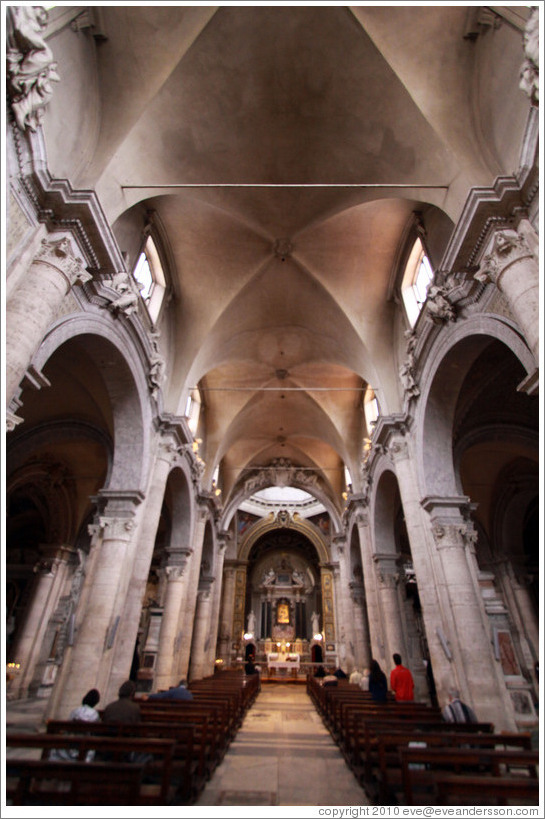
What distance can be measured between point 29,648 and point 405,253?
1890cm

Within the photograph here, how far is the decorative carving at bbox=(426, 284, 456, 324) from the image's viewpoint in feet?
30.1

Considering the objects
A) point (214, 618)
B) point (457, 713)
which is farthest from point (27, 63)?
point (214, 618)

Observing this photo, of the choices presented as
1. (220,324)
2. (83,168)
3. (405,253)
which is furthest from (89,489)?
(405,253)

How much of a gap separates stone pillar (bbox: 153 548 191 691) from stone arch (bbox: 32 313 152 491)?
5.55 metres

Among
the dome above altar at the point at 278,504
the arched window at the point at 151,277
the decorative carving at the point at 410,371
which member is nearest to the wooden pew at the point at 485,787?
the decorative carving at the point at 410,371

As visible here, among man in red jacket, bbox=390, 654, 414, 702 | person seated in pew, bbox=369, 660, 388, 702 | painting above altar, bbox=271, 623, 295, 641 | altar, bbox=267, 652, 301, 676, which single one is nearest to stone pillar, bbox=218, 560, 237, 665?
altar, bbox=267, 652, 301, 676

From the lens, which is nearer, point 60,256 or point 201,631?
point 60,256

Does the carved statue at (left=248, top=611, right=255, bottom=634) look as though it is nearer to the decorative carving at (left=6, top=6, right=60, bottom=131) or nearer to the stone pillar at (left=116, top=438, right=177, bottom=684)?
the stone pillar at (left=116, top=438, right=177, bottom=684)

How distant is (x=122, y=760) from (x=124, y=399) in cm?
788

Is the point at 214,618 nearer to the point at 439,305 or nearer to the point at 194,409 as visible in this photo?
the point at 194,409

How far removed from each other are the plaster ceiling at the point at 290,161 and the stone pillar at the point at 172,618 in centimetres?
591

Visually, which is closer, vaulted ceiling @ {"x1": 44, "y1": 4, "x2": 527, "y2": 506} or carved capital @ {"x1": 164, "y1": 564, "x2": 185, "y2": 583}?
vaulted ceiling @ {"x1": 44, "y1": 4, "x2": 527, "y2": 506}

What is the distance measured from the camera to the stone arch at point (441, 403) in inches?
385

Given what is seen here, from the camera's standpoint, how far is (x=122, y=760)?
16.7 ft
